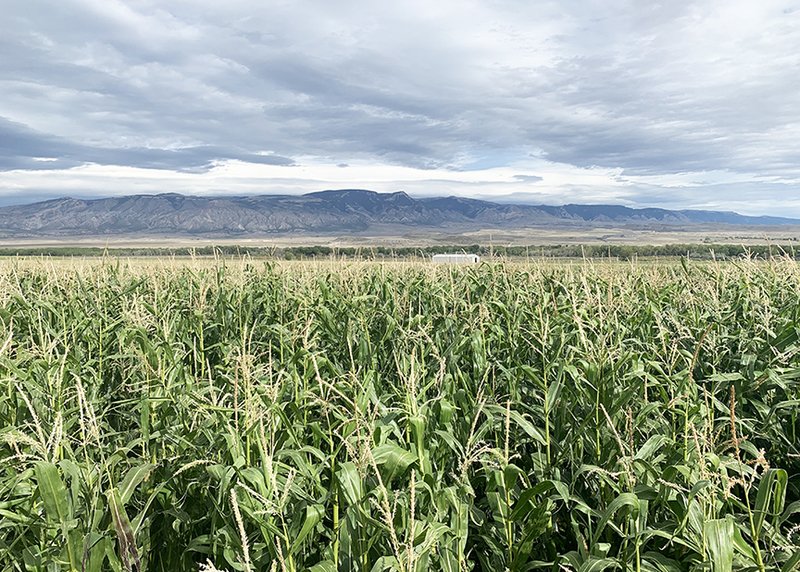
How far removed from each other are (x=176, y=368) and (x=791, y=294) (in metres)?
8.73

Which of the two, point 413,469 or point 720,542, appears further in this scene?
point 413,469

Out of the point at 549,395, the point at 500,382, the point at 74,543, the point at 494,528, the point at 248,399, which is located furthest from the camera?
the point at 500,382

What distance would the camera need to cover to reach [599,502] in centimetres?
340

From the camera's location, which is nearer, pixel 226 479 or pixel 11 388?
pixel 226 479

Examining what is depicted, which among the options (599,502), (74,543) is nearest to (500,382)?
(599,502)

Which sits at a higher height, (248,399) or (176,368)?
(248,399)

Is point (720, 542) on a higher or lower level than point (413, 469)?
lower

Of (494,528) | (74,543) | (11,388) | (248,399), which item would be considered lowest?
(494,528)

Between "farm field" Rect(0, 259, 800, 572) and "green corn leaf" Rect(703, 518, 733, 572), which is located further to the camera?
"farm field" Rect(0, 259, 800, 572)

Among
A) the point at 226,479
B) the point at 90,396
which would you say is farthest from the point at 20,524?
the point at 90,396

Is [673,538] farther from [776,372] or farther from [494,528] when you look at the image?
[776,372]

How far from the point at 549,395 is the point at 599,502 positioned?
28.8 inches

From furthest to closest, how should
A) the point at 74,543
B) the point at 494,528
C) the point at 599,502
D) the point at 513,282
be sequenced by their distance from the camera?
the point at 513,282 → the point at 599,502 → the point at 494,528 → the point at 74,543

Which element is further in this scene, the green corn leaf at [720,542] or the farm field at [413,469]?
the farm field at [413,469]
